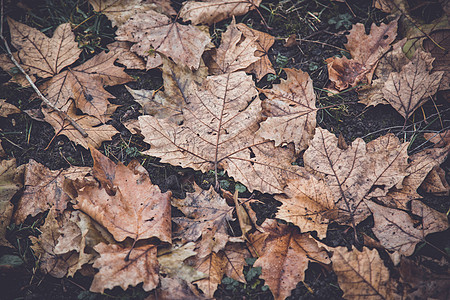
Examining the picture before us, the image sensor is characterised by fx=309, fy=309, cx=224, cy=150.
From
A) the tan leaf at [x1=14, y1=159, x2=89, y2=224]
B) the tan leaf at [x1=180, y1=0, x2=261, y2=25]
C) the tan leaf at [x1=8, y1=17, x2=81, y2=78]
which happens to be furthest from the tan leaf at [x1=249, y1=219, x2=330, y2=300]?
the tan leaf at [x1=8, y1=17, x2=81, y2=78]

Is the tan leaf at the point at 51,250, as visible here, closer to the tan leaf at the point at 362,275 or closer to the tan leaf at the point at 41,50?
the tan leaf at the point at 41,50

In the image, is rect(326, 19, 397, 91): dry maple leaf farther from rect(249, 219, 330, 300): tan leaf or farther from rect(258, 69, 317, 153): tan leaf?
rect(249, 219, 330, 300): tan leaf

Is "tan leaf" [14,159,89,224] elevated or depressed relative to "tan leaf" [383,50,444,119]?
depressed

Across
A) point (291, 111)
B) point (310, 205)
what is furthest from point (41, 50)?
point (310, 205)

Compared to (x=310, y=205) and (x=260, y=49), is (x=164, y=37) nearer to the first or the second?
(x=260, y=49)

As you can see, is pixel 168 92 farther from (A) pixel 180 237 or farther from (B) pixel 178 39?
(A) pixel 180 237

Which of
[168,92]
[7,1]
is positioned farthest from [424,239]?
[7,1]

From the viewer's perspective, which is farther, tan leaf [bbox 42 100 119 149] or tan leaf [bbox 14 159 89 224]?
tan leaf [bbox 42 100 119 149]
